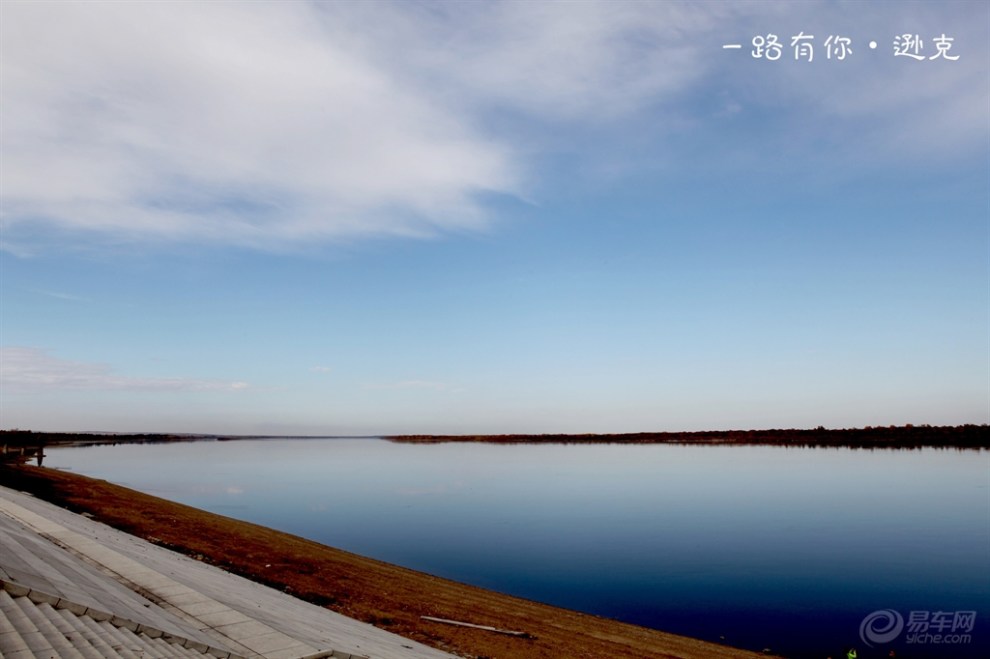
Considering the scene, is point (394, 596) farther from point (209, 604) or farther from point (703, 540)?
point (703, 540)

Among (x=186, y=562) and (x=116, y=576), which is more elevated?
(x=116, y=576)

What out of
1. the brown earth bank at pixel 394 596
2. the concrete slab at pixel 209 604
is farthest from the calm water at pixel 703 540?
the concrete slab at pixel 209 604

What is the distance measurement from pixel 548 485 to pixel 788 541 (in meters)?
34.2

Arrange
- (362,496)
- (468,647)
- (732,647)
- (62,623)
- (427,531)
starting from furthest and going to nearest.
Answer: (362,496)
(427,531)
(732,647)
(468,647)
(62,623)

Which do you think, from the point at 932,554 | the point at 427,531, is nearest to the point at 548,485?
the point at 427,531

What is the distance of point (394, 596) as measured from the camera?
19.8 meters

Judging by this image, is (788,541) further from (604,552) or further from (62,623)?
(62,623)

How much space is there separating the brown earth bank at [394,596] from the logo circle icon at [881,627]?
5232mm

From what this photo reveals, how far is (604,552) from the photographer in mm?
32688

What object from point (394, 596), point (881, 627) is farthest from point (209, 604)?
point (881, 627)

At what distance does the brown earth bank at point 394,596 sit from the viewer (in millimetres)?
15859

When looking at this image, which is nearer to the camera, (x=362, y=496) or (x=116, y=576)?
(x=116, y=576)

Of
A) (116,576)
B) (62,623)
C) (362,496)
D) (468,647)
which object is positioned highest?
(62,623)

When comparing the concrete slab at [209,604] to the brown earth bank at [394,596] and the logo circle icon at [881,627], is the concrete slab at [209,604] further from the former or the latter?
the logo circle icon at [881,627]
